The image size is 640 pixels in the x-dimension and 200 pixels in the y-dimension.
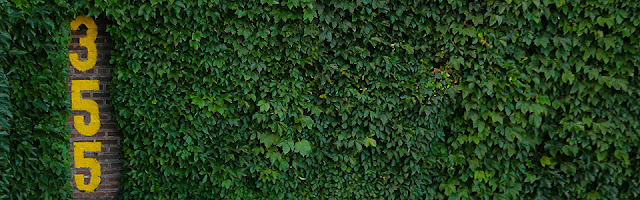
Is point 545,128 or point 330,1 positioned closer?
point 330,1

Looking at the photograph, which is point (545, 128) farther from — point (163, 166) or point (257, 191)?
point (163, 166)

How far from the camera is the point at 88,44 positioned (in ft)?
11.9

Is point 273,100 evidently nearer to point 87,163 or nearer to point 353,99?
point 353,99

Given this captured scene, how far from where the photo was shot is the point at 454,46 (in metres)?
3.72

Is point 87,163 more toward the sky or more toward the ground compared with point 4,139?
more toward the ground

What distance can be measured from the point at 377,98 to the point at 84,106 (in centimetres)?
254

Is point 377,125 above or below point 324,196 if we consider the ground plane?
above

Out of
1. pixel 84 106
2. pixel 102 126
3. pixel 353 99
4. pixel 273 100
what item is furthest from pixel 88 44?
pixel 353 99

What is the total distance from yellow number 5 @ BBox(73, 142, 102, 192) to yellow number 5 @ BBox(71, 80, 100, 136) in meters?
0.11

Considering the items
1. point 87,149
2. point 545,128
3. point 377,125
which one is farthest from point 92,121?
point 545,128

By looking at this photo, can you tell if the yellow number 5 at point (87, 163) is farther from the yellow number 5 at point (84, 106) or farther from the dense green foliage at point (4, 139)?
the dense green foliage at point (4, 139)

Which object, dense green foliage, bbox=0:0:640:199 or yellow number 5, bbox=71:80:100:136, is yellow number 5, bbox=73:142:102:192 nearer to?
yellow number 5, bbox=71:80:100:136

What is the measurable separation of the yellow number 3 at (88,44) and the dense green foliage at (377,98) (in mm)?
297

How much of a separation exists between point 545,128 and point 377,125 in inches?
61.3
